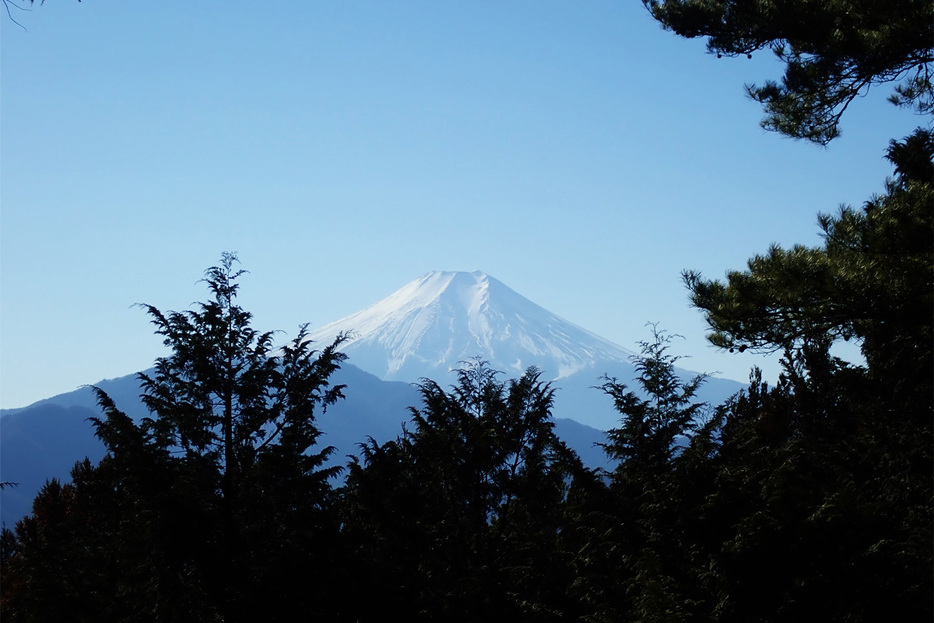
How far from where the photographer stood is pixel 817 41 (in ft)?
36.6

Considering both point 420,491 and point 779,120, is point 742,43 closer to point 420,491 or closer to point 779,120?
point 779,120

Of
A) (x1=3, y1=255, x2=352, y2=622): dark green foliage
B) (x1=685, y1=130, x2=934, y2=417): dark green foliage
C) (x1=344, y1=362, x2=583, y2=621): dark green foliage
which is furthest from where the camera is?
(x1=344, y1=362, x2=583, y2=621): dark green foliage

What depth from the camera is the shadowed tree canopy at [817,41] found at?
33.3 ft

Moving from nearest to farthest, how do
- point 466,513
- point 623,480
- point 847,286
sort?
point 847,286, point 623,480, point 466,513

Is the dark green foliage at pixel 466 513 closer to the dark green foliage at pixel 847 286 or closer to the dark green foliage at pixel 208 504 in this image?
the dark green foliage at pixel 208 504

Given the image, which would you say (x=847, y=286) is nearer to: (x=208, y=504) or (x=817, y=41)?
(x=817, y=41)

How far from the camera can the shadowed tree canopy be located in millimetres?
10164

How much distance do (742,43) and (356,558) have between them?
10.7 metres

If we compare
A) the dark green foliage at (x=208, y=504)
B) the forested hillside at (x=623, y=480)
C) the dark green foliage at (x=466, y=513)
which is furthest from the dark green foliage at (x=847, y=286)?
the dark green foliage at (x=208, y=504)

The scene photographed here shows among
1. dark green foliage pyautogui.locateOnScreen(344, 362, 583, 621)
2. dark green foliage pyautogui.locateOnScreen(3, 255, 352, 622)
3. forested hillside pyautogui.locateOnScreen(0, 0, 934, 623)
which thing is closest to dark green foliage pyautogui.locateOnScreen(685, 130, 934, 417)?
forested hillside pyautogui.locateOnScreen(0, 0, 934, 623)

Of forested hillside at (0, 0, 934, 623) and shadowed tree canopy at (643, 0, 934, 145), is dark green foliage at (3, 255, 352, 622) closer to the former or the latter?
forested hillside at (0, 0, 934, 623)

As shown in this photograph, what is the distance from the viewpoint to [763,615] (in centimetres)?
1243

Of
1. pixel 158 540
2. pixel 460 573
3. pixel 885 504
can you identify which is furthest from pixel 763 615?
pixel 158 540

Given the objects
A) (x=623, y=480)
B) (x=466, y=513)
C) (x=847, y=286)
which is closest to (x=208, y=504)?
(x=466, y=513)
